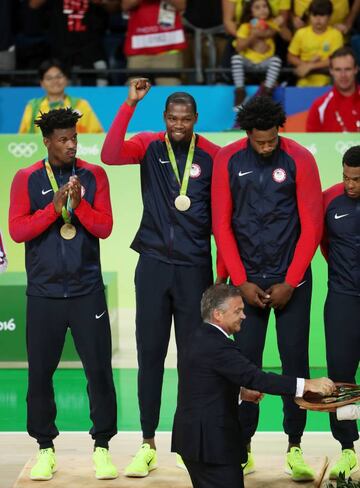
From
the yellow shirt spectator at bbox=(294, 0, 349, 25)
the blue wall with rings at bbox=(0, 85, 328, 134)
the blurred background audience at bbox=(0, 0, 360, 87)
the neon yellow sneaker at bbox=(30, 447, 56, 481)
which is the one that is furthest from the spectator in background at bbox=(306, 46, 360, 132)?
the neon yellow sneaker at bbox=(30, 447, 56, 481)

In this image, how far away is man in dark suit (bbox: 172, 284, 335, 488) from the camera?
5.48 m

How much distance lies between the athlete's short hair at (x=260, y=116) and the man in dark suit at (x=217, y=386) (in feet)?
3.28

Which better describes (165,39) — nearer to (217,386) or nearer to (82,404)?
(82,404)

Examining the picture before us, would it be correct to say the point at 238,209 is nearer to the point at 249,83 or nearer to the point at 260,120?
the point at 260,120

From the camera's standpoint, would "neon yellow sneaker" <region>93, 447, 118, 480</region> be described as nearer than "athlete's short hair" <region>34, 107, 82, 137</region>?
No

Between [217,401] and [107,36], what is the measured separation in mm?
7141

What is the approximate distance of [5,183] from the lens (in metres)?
9.97

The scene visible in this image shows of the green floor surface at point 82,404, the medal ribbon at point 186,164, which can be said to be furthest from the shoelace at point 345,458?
the medal ribbon at point 186,164

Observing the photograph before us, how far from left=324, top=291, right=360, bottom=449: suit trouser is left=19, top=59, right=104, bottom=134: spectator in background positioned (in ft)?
12.4

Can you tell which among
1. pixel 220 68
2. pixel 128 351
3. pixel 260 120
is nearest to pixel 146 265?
pixel 260 120

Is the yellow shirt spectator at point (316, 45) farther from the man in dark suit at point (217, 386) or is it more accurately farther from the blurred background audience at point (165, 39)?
the man in dark suit at point (217, 386)

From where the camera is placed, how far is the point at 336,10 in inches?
454

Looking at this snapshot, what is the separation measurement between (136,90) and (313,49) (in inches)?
207

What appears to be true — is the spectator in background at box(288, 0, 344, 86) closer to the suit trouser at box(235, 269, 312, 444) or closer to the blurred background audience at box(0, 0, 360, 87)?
the blurred background audience at box(0, 0, 360, 87)
